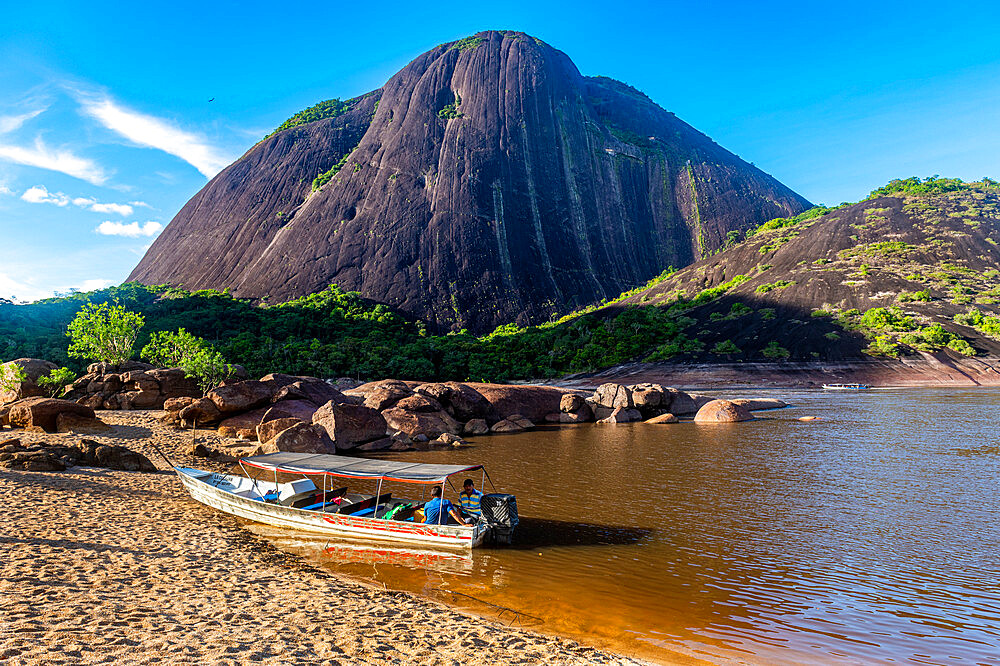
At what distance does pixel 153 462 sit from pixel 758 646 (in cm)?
2351

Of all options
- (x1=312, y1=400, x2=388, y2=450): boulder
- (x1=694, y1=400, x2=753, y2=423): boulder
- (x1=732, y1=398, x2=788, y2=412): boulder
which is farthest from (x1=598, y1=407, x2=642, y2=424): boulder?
(x1=312, y1=400, x2=388, y2=450): boulder

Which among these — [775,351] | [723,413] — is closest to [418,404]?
[723,413]

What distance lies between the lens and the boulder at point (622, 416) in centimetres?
4062

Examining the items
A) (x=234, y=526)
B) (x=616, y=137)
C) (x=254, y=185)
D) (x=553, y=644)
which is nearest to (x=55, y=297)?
(x=254, y=185)

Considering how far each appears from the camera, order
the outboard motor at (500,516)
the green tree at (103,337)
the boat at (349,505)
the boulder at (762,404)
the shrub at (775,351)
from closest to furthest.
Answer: the boat at (349,505) < the outboard motor at (500,516) < the green tree at (103,337) < the boulder at (762,404) < the shrub at (775,351)

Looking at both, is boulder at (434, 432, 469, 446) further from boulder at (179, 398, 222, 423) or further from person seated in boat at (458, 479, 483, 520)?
person seated in boat at (458, 479, 483, 520)

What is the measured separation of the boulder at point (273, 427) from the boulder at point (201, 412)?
22.1 feet

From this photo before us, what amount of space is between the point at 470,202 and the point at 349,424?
103 metres

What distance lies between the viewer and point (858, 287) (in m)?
88.1

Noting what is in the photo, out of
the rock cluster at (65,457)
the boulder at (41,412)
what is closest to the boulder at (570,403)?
the rock cluster at (65,457)

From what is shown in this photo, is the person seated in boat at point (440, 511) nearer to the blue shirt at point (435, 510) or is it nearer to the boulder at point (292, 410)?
the blue shirt at point (435, 510)

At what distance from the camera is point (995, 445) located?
27.0m

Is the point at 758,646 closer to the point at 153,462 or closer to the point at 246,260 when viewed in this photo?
the point at 153,462

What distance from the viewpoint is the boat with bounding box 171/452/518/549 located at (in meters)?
13.5
